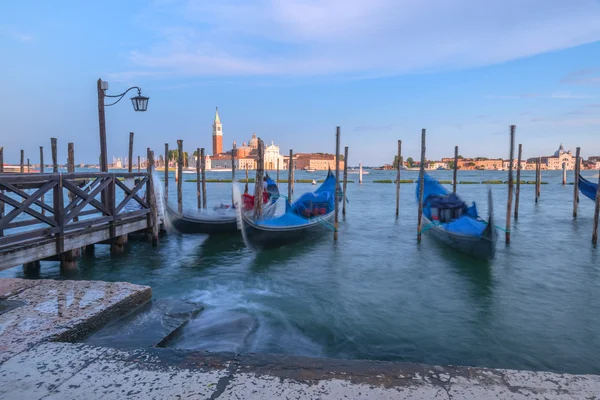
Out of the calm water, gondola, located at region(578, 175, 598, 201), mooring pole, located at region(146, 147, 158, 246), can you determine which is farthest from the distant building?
mooring pole, located at region(146, 147, 158, 246)

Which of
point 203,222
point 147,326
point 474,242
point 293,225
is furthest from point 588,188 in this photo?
point 147,326

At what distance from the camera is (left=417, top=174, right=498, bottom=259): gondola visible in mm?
6719

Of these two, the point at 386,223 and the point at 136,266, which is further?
the point at 386,223

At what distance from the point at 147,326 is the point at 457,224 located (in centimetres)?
659

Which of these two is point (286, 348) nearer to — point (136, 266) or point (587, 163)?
point (136, 266)

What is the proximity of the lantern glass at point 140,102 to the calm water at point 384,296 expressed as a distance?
2505 mm

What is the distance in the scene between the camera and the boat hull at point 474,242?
6.62 metres

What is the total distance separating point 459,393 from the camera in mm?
1620

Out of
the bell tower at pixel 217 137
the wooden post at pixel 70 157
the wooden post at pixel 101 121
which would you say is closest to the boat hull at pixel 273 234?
the wooden post at pixel 101 121

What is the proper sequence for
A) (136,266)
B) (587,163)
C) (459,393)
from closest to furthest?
(459,393) < (136,266) < (587,163)

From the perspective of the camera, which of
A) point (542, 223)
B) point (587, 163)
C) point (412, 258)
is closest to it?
point (412, 258)

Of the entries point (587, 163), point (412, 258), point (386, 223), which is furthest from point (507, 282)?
point (587, 163)

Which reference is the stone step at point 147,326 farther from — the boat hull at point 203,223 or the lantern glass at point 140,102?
the boat hull at point 203,223

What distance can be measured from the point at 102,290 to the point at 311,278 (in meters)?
3.62
